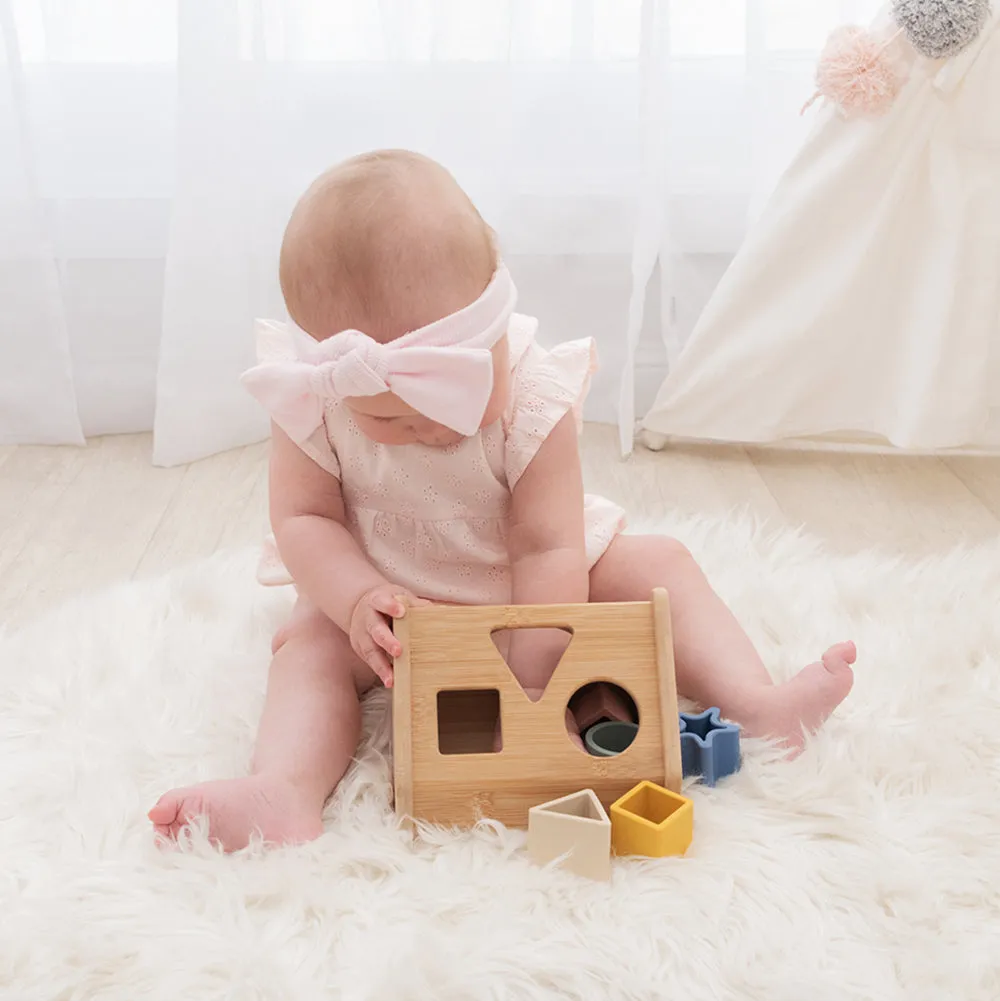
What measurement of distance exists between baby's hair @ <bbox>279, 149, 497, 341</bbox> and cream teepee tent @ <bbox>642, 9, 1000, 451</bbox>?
88 centimetres

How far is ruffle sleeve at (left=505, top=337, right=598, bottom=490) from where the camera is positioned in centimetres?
99

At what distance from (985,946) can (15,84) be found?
1.54 metres

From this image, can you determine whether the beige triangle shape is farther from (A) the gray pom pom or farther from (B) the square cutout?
(A) the gray pom pom

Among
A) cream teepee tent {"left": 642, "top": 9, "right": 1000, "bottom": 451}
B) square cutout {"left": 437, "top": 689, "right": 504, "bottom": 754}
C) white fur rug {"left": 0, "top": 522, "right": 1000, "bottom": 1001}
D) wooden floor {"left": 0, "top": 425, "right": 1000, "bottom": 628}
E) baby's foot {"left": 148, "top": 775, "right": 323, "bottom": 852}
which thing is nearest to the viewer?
white fur rug {"left": 0, "top": 522, "right": 1000, "bottom": 1001}

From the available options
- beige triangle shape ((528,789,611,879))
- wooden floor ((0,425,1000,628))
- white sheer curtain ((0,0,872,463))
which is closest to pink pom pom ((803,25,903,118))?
white sheer curtain ((0,0,872,463))

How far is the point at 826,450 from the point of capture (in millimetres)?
1779

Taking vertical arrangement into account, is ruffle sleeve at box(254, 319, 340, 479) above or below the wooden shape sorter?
above

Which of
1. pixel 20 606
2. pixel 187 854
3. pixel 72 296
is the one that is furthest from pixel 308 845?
pixel 72 296

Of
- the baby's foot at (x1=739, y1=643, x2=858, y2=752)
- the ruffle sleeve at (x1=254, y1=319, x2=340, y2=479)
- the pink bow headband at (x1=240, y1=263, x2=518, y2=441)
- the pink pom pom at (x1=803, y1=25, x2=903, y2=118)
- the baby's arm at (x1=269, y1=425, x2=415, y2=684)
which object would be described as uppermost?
the pink pom pom at (x1=803, y1=25, x2=903, y2=118)

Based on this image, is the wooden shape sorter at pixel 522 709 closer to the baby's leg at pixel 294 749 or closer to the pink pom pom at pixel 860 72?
the baby's leg at pixel 294 749

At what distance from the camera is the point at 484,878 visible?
2.55ft

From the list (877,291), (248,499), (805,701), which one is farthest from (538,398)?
(877,291)

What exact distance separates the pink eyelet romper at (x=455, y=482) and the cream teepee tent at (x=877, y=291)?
676 millimetres

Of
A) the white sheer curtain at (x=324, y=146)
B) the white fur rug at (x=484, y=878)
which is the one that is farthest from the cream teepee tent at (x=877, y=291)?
the white fur rug at (x=484, y=878)
